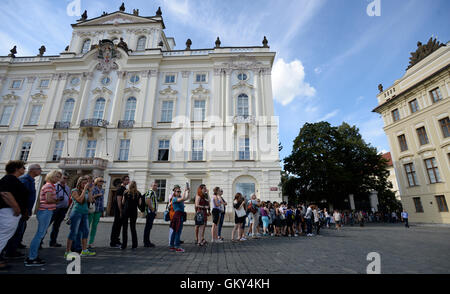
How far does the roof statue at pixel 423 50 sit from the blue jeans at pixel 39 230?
1339 inches

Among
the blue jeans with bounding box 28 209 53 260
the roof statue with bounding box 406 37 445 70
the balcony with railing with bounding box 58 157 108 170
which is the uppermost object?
the roof statue with bounding box 406 37 445 70

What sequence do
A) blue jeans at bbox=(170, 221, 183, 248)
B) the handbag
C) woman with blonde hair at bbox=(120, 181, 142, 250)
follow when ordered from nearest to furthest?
1. blue jeans at bbox=(170, 221, 183, 248)
2. woman with blonde hair at bbox=(120, 181, 142, 250)
3. the handbag

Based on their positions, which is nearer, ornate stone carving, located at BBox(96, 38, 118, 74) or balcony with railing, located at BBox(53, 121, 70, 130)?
balcony with railing, located at BBox(53, 121, 70, 130)

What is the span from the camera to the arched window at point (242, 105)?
76.0ft

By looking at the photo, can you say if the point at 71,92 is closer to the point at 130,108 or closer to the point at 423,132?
the point at 130,108

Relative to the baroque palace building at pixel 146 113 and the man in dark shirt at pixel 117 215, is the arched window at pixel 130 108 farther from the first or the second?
the man in dark shirt at pixel 117 215

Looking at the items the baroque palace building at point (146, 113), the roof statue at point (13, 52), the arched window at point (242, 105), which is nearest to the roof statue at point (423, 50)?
the baroque palace building at point (146, 113)

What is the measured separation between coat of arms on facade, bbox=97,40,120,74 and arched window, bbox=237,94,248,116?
50.1 ft

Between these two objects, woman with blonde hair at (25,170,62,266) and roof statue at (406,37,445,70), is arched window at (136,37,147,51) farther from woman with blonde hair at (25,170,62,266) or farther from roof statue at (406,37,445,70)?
roof statue at (406,37,445,70)

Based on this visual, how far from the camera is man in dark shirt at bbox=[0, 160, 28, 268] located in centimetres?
353

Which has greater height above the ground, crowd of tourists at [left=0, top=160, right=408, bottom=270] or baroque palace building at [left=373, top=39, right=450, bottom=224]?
baroque palace building at [left=373, top=39, right=450, bottom=224]

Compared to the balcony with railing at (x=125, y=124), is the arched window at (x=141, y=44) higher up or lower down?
higher up

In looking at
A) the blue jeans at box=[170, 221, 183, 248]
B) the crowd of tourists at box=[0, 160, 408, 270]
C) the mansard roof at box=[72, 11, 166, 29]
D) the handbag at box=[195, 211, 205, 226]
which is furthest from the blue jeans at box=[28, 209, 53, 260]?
the mansard roof at box=[72, 11, 166, 29]

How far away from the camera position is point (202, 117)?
23.4 metres
